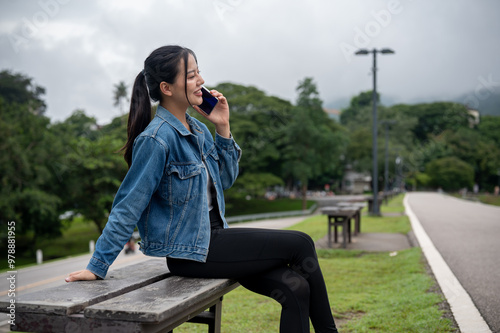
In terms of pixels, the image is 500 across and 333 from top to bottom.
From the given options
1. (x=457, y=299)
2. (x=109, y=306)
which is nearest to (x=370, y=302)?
(x=457, y=299)

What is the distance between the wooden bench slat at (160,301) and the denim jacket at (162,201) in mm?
150

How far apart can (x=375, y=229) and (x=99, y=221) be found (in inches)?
865

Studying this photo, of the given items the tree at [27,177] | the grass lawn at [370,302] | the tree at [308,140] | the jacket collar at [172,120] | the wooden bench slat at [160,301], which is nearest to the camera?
the wooden bench slat at [160,301]

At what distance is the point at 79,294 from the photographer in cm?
190

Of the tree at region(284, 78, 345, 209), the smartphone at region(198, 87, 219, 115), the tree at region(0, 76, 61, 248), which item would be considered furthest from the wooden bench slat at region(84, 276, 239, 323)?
the tree at region(284, 78, 345, 209)

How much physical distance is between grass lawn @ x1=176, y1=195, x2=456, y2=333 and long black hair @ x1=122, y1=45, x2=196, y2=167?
2157 mm

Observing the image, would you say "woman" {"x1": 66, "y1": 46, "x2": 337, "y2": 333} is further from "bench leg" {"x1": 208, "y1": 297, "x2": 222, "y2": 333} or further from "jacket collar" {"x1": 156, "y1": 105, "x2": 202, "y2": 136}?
"bench leg" {"x1": 208, "y1": 297, "x2": 222, "y2": 333}

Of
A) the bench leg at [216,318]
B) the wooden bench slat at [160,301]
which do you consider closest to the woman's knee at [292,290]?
the wooden bench slat at [160,301]

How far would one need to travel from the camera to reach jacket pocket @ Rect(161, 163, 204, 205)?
2248 mm

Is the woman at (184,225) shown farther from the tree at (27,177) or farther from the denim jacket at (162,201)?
the tree at (27,177)

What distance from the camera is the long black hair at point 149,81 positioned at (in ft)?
7.96

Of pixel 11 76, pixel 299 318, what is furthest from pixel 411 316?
pixel 11 76

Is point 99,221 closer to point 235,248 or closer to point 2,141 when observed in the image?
point 2,141

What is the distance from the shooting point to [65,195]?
1156 inches
